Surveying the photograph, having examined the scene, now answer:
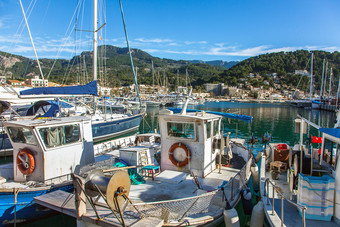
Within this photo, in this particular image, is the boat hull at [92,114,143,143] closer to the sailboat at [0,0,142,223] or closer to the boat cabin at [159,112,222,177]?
the sailboat at [0,0,142,223]

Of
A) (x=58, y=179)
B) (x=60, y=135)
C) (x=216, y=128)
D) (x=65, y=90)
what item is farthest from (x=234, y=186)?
(x=65, y=90)

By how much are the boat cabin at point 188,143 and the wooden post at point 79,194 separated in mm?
4325

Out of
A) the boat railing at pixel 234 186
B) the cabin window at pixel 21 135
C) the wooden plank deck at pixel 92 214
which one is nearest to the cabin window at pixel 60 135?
the cabin window at pixel 21 135

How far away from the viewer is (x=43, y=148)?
334 inches

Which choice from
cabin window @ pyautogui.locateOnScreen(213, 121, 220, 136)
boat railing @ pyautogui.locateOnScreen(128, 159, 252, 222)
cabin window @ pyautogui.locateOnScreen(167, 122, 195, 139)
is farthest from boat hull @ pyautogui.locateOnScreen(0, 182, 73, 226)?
cabin window @ pyautogui.locateOnScreen(213, 121, 220, 136)

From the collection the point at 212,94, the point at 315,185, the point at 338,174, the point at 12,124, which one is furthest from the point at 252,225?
the point at 212,94

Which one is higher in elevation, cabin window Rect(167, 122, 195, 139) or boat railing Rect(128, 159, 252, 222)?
cabin window Rect(167, 122, 195, 139)

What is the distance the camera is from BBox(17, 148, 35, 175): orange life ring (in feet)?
28.3

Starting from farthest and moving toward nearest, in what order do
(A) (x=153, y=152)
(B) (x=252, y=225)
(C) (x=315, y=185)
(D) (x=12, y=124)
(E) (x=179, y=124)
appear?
(A) (x=153, y=152), (E) (x=179, y=124), (D) (x=12, y=124), (B) (x=252, y=225), (C) (x=315, y=185)

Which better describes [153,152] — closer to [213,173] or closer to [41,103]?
[213,173]

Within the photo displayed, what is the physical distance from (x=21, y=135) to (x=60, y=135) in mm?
1339

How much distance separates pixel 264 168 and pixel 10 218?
31.2 feet

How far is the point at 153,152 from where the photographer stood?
Result: 11.0 m

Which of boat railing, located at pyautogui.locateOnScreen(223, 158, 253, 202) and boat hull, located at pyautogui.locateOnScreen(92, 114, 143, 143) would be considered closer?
boat railing, located at pyautogui.locateOnScreen(223, 158, 253, 202)
